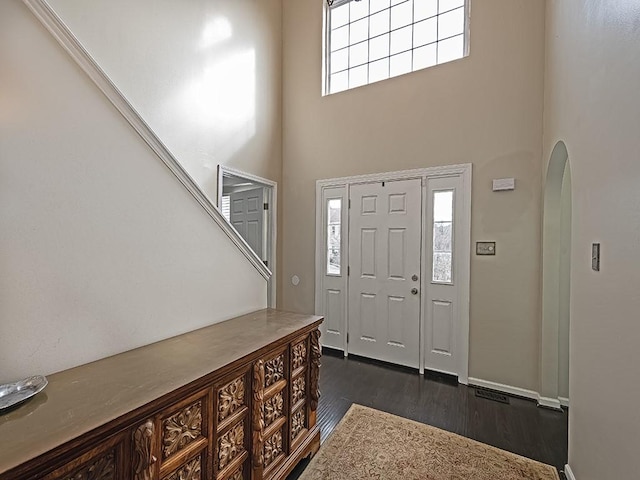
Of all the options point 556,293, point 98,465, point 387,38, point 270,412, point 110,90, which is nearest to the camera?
point 98,465

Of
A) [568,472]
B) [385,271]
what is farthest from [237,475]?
[385,271]

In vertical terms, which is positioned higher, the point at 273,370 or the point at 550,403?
the point at 273,370

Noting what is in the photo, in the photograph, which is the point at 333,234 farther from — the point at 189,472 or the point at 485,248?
the point at 189,472

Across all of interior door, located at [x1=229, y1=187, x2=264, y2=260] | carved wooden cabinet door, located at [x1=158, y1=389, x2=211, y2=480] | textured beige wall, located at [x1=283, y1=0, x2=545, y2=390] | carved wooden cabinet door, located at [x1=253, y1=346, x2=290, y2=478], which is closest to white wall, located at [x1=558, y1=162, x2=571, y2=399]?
textured beige wall, located at [x1=283, y1=0, x2=545, y2=390]

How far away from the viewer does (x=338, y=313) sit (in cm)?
387

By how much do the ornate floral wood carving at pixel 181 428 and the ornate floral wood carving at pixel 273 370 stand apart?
41 centimetres

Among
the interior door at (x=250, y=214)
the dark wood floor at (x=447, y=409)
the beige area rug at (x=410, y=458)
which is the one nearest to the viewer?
the beige area rug at (x=410, y=458)

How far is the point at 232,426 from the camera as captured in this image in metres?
1.33

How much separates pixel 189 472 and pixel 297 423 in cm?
79

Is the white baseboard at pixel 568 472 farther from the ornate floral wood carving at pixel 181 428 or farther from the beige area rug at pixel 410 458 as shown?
the ornate floral wood carving at pixel 181 428

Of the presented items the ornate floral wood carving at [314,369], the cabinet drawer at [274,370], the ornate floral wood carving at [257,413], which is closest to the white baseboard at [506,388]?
the ornate floral wood carving at [314,369]

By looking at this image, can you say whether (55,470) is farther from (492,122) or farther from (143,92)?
(492,122)

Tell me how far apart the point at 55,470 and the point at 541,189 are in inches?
137

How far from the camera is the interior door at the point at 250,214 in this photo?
4156 mm
